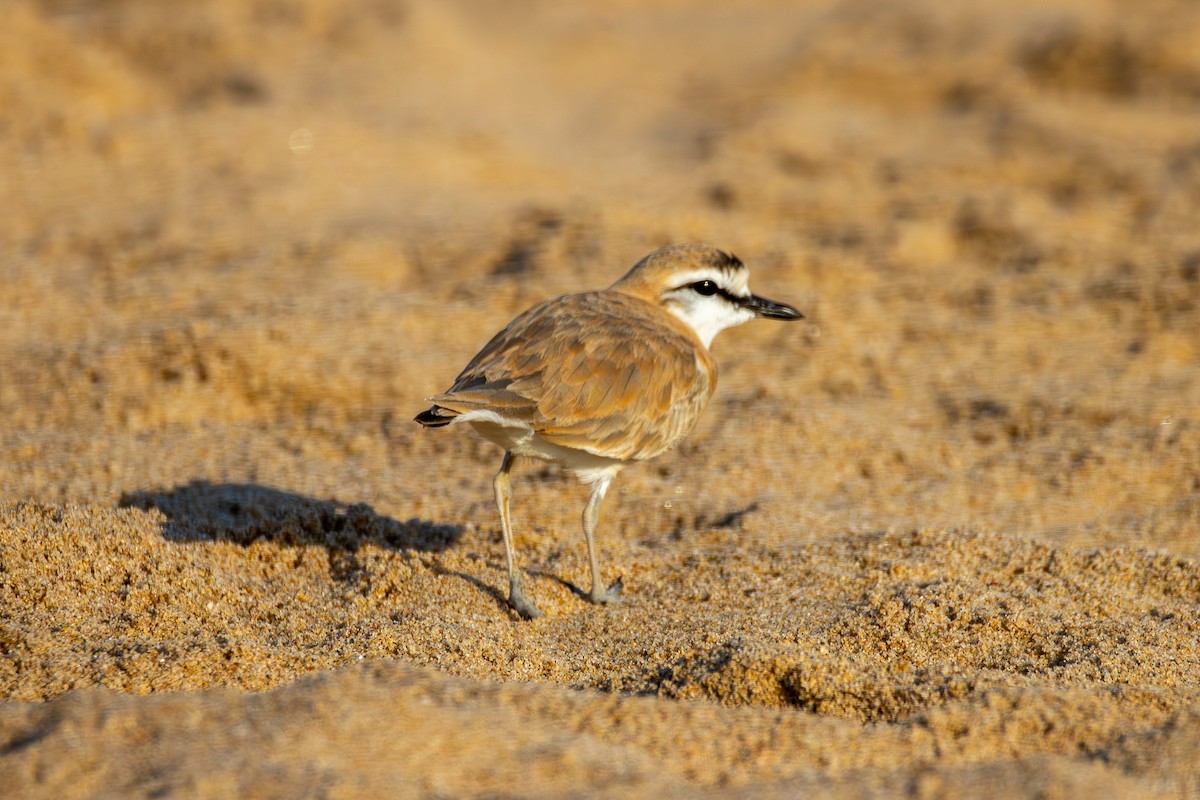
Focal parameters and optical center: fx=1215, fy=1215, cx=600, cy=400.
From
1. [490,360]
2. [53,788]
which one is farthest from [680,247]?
[53,788]

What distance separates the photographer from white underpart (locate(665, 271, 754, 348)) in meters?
4.77

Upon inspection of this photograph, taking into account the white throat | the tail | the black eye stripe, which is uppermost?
the black eye stripe

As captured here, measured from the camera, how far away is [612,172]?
9188 mm

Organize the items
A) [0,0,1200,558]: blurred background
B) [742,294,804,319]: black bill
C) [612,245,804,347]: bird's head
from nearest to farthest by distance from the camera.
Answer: [612,245,804,347]: bird's head → [742,294,804,319]: black bill → [0,0,1200,558]: blurred background

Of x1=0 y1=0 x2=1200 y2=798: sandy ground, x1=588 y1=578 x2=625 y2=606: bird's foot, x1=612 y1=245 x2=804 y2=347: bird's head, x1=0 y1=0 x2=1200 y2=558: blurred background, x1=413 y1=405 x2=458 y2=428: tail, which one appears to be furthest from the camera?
x1=0 y1=0 x2=1200 y2=558: blurred background

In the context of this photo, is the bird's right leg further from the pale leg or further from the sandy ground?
the pale leg

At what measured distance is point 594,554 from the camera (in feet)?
13.6

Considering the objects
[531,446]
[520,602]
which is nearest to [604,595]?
[520,602]

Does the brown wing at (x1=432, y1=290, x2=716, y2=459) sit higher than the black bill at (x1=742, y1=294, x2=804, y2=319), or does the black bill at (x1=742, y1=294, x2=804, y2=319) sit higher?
the black bill at (x1=742, y1=294, x2=804, y2=319)

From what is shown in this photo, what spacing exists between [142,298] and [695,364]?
3506 millimetres

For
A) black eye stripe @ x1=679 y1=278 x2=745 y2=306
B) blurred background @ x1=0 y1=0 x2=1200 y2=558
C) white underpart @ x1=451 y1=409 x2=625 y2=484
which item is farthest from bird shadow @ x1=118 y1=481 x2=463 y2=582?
black eye stripe @ x1=679 y1=278 x2=745 y2=306

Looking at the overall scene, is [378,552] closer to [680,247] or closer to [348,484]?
[348,484]

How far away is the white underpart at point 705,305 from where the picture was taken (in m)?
4.77

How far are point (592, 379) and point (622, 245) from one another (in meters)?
3.26
